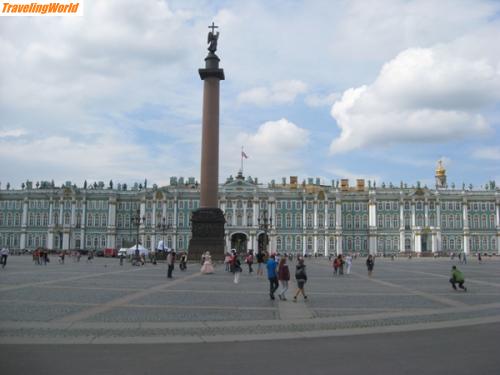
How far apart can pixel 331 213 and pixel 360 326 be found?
95175 millimetres

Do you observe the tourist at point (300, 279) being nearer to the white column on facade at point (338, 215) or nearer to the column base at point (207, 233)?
the column base at point (207, 233)

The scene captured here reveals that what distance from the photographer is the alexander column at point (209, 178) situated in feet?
146

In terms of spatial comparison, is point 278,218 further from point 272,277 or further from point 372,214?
point 272,277

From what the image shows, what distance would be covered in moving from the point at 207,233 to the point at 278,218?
6180 cm

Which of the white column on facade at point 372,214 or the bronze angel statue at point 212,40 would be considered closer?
the bronze angel statue at point 212,40

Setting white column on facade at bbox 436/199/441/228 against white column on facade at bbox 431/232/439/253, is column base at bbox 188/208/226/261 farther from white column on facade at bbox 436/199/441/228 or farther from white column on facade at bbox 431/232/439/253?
white column on facade at bbox 436/199/441/228

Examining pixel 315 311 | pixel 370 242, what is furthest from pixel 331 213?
pixel 315 311

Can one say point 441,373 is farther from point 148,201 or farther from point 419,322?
point 148,201

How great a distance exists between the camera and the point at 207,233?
150 feet

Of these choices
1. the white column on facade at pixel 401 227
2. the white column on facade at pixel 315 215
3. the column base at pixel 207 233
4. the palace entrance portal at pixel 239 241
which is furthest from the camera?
the palace entrance portal at pixel 239 241

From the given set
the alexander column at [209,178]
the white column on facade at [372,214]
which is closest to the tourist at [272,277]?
the alexander column at [209,178]

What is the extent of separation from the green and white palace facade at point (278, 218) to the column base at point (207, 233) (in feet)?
189

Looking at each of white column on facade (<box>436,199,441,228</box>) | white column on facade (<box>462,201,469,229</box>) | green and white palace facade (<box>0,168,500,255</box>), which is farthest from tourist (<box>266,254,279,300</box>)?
white column on facade (<box>462,201,469,229</box>)

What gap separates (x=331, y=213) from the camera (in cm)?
10656
